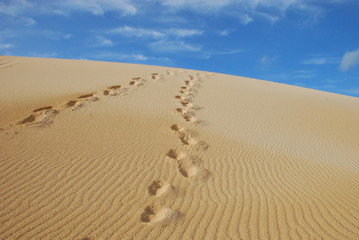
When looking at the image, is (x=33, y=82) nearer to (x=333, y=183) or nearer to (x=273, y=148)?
(x=273, y=148)

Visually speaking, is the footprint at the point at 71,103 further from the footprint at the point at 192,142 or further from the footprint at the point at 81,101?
the footprint at the point at 192,142

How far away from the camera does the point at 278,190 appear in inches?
188

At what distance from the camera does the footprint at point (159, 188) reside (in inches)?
170

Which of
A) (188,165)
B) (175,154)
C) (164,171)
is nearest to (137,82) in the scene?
(175,154)

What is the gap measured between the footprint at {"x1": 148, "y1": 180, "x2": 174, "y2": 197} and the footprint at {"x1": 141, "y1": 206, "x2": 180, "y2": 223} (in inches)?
15.2

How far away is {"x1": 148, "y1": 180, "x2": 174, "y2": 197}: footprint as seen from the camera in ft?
14.2

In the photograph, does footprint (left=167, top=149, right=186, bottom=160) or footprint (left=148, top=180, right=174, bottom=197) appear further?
footprint (left=167, top=149, right=186, bottom=160)

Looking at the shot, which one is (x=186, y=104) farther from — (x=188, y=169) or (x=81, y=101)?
(x=188, y=169)

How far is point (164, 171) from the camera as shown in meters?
5.10

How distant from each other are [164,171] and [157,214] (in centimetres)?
136

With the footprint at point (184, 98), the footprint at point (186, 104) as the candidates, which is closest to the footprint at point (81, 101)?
the footprint at point (186, 104)

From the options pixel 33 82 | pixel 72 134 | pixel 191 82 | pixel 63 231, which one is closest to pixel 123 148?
pixel 72 134

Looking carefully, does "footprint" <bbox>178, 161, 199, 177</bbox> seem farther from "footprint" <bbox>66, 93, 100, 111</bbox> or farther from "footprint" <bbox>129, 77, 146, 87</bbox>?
"footprint" <bbox>129, 77, 146, 87</bbox>

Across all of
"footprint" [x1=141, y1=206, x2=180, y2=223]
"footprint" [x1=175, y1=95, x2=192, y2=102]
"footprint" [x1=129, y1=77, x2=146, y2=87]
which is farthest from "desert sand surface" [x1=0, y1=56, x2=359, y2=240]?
"footprint" [x1=129, y1=77, x2=146, y2=87]
